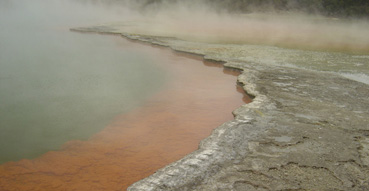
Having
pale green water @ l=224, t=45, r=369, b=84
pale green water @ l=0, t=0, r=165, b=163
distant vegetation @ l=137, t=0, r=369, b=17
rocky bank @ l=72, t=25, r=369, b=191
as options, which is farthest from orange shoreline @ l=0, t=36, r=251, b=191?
distant vegetation @ l=137, t=0, r=369, b=17

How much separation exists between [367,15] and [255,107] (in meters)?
16.8

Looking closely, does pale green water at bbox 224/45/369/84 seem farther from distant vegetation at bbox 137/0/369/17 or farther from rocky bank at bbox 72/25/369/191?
distant vegetation at bbox 137/0/369/17

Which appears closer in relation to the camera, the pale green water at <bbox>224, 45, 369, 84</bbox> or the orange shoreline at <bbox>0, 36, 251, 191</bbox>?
the orange shoreline at <bbox>0, 36, 251, 191</bbox>

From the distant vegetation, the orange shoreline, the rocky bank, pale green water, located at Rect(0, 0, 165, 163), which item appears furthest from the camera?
the distant vegetation

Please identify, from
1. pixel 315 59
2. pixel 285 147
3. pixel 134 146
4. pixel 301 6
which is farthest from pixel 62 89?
pixel 301 6

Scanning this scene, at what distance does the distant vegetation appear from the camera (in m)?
17.8

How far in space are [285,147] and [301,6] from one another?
19.9 m

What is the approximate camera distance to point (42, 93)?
163 inches

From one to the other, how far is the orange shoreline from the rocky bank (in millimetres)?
302

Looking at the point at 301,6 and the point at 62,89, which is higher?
the point at 301,6

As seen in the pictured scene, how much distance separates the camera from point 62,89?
4348mm

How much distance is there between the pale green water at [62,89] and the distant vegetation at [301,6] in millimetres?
14971

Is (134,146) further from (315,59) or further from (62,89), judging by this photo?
(315,59)

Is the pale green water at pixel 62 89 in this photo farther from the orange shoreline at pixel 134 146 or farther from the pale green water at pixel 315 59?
the pale green water at pixel 315 59
